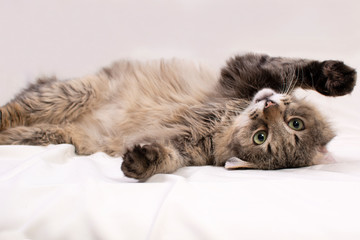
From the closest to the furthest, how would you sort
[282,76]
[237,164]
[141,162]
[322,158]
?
[141,162] < [237,164] < [322,158] < [282,76]

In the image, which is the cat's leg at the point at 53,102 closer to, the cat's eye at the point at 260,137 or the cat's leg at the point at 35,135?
the cat's leg at the point at 35,135

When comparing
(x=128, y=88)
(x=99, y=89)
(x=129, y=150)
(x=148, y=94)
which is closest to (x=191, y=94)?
(x=148, y=94)

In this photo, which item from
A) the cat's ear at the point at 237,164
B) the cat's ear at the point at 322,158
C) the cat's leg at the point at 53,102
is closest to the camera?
the cat's ear at the point at 237,164

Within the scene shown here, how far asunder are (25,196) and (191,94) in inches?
67.3

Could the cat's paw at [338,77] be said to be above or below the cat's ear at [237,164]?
above

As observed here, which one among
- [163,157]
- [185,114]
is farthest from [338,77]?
[163,157]

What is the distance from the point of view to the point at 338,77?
2.34 m

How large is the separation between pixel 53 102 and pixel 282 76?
1.76 meters

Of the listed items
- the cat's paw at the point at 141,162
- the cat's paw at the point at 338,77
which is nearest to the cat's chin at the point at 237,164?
the cat's paw at the point at 141,162

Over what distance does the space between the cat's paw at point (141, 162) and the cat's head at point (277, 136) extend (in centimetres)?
50

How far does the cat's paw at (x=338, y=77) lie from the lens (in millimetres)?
2330

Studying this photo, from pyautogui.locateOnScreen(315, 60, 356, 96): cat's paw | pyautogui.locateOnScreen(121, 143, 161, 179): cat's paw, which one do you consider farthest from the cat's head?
pyautogui.locateOnScreen(121, 143, 161, 179): cat's paw

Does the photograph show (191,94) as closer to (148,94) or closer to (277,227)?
(148,94)

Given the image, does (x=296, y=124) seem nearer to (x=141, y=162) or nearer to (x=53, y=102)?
(x=141, y=162)
